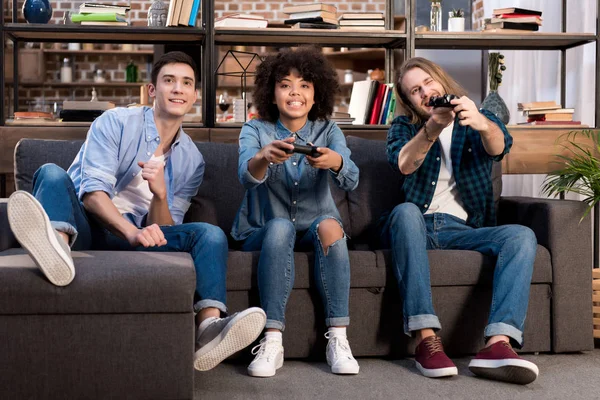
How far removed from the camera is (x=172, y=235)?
7.90 feet

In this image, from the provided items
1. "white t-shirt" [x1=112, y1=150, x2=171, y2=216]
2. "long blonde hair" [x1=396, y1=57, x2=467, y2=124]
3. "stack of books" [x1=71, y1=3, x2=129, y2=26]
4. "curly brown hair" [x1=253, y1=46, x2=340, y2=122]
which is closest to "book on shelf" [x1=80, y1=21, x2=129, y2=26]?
"stack of books" [x1=71, y1=3, x2=129, y2=26]

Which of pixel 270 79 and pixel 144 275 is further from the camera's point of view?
pixel 270 79

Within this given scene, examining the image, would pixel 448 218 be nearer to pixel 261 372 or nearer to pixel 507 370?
pixel 507 370

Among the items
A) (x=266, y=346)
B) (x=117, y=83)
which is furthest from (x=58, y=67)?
(x=266, y=346)

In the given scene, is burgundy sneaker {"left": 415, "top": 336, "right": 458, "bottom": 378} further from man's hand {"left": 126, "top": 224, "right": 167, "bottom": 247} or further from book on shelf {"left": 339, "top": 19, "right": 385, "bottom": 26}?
book on shelf {"left": 339, "top": 19, "right": 385, "bottom": 26}

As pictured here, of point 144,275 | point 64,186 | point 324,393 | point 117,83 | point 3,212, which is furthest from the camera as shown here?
point 117,83

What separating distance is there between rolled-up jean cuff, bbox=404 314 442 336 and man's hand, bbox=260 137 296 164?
24.6 inches

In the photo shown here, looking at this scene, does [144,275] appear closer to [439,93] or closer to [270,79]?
[270,79]

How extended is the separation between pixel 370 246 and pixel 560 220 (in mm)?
684

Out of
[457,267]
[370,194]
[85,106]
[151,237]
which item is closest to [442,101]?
[457,267]

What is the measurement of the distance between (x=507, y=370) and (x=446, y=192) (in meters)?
0.76

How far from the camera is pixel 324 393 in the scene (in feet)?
7.05

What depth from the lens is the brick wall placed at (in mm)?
5215

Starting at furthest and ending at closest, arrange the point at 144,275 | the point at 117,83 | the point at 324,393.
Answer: the point at 117,83, the point at 324,393, the point at 144,275
